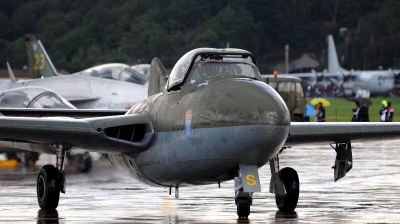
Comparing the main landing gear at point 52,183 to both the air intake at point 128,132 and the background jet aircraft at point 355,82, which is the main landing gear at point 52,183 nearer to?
the air intake at point 128,132

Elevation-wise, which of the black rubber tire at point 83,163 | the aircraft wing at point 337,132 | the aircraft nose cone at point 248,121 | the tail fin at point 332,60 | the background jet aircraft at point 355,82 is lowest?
the background jet aircraft at point 355,82

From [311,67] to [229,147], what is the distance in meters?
143

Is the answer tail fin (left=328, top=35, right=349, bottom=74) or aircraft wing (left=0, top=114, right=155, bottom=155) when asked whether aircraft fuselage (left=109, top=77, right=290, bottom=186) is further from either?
tail fin (left=328, top=35, right=349, bottom=74)

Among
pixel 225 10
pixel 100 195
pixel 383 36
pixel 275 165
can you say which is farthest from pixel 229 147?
pixel 225 10

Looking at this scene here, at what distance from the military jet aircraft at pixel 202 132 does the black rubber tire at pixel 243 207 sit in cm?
1

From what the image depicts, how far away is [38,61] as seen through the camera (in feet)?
→ 139

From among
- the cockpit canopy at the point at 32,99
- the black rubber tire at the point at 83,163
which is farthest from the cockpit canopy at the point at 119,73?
the black rubber tire at the point at 83,163

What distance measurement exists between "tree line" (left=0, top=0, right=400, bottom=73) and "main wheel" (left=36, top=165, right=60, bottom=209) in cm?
10688

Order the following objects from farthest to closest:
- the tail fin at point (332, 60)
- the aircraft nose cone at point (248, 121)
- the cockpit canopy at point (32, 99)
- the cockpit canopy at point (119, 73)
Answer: the tail fin at point (332, 60) < the cockpit canopy at point (119, 73) < the cockpit canopy at point (32, 99) < the aircraft nose cone at point (248, 121)

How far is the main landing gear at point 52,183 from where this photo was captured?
13383mm

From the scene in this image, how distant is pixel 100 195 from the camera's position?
15.4 meters

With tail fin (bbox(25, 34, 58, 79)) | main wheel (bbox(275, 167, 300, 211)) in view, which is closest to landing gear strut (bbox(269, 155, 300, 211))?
main wheel (bbox(275, 167, 300, 211))

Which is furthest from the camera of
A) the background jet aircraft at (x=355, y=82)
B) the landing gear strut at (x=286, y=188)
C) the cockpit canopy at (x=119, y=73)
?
the background jet aircraft at (x=355, y=82)

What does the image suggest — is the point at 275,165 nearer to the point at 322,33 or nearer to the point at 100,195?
the point at 100,195
